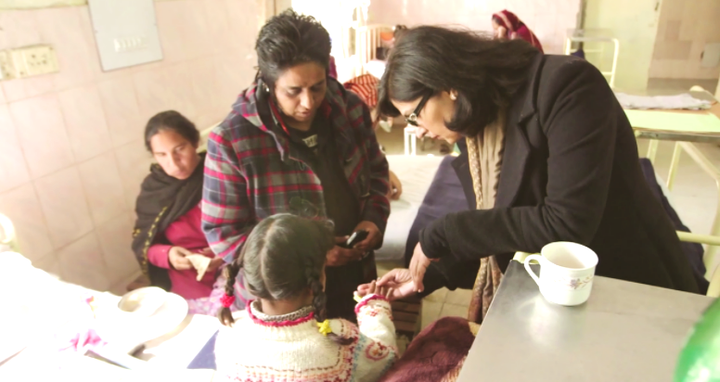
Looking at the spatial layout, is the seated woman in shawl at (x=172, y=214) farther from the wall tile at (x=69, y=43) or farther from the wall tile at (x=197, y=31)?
the wall tile at (x=197, y=31)

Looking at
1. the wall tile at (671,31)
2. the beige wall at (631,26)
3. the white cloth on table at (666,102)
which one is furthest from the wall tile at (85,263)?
the wall tile at (671,31)

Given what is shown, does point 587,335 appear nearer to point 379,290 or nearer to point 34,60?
point 379,290

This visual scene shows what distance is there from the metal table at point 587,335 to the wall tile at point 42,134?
1.59 meters

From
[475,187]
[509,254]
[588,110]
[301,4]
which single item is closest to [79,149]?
[475,187]

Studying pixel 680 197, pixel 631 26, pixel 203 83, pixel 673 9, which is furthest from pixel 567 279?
pixel 673 9

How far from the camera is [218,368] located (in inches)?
42.0

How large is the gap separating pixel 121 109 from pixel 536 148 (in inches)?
65.3

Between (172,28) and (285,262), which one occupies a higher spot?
(172,28)

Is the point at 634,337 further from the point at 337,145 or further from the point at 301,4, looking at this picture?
the point at 301,4

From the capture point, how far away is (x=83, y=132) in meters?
1.82

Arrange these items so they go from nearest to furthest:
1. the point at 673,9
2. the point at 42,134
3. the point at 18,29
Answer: the point at 18,29 < the point at 42,134 < the point at 673,9

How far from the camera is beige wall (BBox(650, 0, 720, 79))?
19.6ft

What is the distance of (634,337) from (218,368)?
807 mm

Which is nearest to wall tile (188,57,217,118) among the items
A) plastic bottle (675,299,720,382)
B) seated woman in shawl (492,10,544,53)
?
seated woman in shawl (492,10,544,53)
